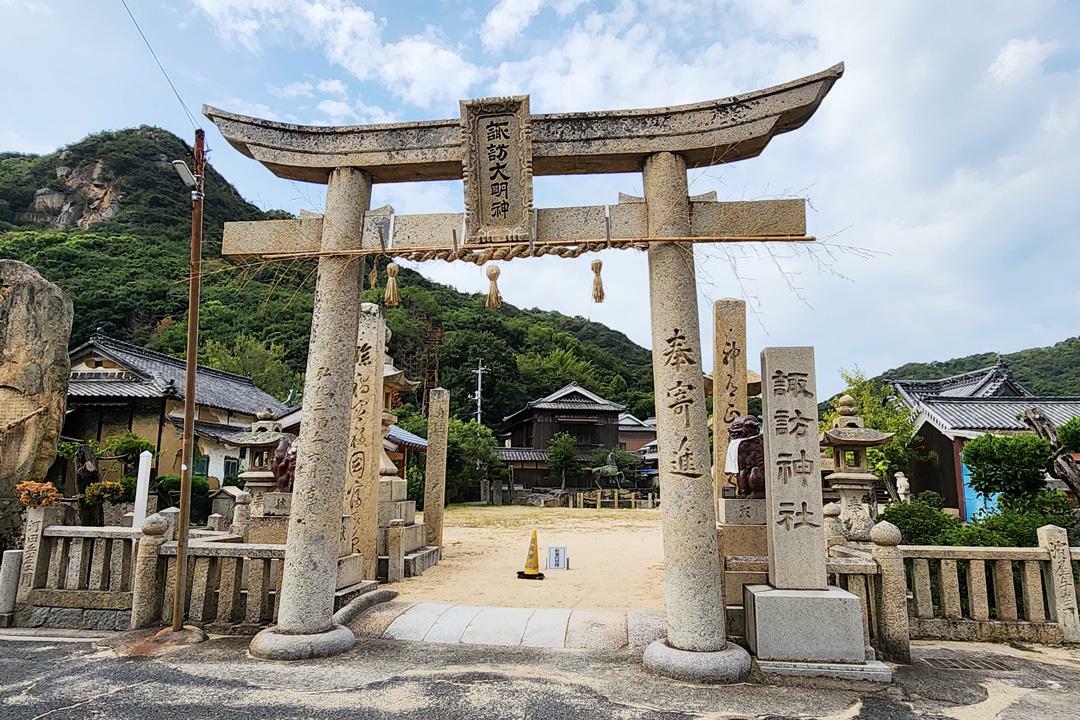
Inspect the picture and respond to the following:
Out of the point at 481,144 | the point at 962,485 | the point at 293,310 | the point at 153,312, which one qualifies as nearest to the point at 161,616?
the point at 481,144

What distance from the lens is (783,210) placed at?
541 cm

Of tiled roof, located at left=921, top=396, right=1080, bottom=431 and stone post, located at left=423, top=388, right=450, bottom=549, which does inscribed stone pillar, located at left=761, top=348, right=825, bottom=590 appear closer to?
stone post, located at left=423, top=388, right=450, bottom=549

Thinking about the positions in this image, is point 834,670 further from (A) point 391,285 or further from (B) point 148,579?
(B) point 148,579

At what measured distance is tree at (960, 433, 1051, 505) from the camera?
1116 centimetres

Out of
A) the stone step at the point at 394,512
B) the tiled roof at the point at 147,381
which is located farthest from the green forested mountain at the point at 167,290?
the stone step at the point at 394,512

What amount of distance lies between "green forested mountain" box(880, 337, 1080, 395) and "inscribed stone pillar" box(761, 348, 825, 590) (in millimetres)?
38067

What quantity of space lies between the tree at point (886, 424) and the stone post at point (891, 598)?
46.1 feet

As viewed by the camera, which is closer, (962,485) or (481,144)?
(481,144)

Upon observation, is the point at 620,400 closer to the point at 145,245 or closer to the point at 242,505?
the point at 145,245

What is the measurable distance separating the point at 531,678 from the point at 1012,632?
523 cm

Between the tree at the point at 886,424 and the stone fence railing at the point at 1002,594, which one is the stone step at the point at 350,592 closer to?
the stone fence railing at the point at 1002,594

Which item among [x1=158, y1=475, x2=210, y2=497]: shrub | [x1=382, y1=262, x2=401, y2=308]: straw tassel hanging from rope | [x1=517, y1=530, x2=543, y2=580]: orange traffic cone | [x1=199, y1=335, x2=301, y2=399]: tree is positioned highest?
[x1=199, y1=335, x2=301, y2=399]: tree

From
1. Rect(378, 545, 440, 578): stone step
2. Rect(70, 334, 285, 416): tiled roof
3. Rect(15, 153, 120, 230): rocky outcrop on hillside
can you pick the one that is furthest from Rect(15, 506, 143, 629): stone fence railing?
Rect(15, 153, 120, 230): rocky outcrop on hillside

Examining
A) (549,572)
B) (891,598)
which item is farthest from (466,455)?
(891,598)
